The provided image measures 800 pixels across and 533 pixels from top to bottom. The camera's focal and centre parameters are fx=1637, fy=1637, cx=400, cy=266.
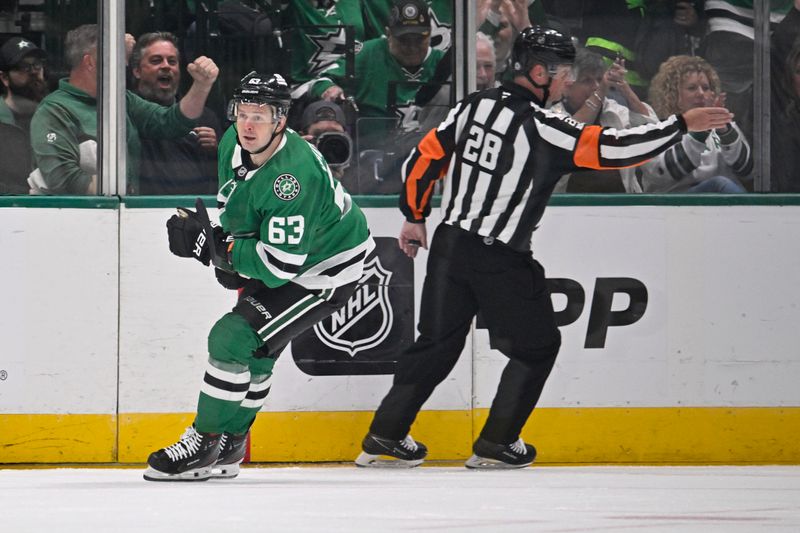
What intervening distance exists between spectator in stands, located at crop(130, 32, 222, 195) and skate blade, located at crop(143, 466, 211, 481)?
1.16 meters

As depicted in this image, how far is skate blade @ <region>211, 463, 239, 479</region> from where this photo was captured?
4.82 meters

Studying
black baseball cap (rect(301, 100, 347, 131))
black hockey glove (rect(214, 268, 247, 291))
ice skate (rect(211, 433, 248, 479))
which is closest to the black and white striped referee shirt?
black baseball cap (rect(301, 100, 347, 131))

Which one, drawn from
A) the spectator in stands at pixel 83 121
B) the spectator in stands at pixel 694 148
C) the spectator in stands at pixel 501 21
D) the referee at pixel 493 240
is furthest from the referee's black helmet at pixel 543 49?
the spectator in stands at pixel 83 121

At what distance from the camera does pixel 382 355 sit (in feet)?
18.2

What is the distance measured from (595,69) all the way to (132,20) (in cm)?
158

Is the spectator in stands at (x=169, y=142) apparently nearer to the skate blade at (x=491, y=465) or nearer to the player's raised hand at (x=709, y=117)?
the skate blade at (x=491, y=465)

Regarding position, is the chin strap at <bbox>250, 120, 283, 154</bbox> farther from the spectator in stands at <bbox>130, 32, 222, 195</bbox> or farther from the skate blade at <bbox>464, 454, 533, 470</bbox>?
the skate blade at <bbox>464, 454, 533, 470</bbox>

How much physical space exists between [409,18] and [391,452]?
4.86 ft

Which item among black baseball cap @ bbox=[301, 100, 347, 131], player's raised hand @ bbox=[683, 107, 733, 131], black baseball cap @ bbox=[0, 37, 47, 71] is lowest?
player's raised hand @ bbox=[683, 107, 733, 131]

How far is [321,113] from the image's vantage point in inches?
219

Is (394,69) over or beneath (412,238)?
over

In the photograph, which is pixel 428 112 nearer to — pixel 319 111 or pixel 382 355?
pixel 319 111

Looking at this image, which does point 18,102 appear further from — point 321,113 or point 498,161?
point 498,161

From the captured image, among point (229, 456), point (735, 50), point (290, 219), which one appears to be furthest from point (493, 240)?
point (735, 50)
